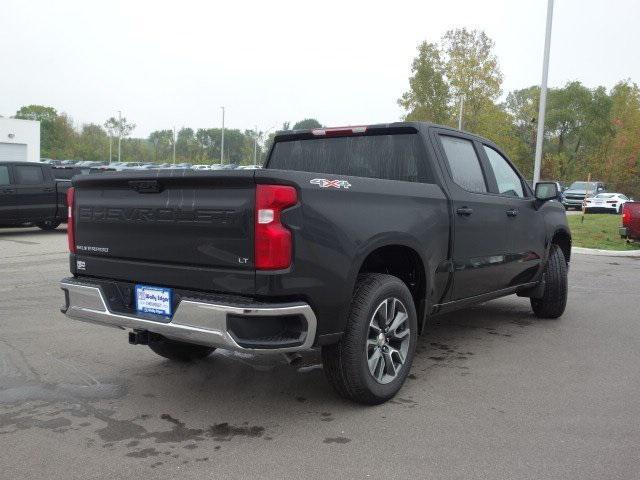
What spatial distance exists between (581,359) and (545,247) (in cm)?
145

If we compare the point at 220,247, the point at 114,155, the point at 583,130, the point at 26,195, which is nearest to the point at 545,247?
the point at 220,247

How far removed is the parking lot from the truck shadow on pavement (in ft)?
0.04

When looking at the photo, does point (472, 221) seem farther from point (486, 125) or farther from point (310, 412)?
point (486, 125)

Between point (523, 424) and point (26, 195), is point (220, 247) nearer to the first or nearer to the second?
point (523, 424)

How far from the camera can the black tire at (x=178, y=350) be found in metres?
4.80

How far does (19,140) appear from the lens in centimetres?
4119

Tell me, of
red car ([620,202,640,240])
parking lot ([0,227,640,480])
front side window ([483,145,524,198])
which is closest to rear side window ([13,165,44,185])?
parking lot ([0,227,640,480])

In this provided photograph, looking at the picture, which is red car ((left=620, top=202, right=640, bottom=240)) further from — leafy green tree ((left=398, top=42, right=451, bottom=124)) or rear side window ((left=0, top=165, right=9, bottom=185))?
leafy green tree ((left=398, top=42, right=451, bottom=124))

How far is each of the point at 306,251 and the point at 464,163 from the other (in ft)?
7.54

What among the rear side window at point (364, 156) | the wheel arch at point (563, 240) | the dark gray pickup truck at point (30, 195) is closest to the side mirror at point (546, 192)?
the wheel arch at point (563, 240)

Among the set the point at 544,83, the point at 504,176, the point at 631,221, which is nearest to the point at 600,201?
the point at 544,83

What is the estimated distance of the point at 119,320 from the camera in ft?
12.6

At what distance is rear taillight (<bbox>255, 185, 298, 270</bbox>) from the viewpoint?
131 inches

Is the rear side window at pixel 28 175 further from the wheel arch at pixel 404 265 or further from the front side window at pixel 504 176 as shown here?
the wheel arch at pixel 404 265
